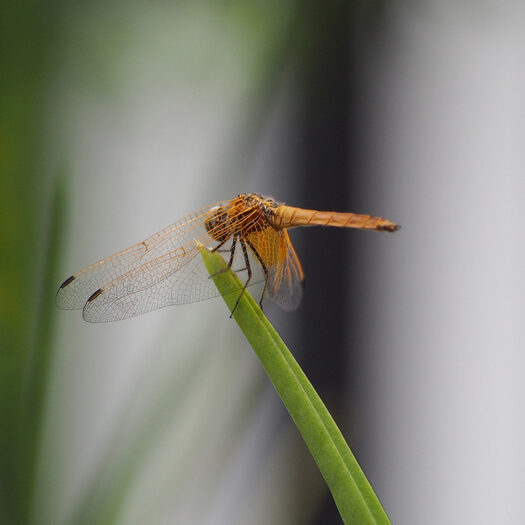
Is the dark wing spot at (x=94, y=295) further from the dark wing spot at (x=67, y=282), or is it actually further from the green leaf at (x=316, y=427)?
the green leaf at (x=316, y=427)

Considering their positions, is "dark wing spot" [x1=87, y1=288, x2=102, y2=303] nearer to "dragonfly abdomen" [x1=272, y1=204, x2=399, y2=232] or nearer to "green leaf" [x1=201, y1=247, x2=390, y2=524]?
"dragonfly abdomen" [x1=272, y1=204, x2=399, y2=232]

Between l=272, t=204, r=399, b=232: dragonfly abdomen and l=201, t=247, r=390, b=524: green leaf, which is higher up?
l=272, t=204, r=399, b=232: dragonfly abdomen

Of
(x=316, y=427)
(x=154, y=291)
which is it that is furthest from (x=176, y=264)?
(x=316, y=427)

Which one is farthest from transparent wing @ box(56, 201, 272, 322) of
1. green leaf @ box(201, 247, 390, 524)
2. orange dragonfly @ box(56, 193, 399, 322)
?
green leaf @ box(201, 247, 390, 524)

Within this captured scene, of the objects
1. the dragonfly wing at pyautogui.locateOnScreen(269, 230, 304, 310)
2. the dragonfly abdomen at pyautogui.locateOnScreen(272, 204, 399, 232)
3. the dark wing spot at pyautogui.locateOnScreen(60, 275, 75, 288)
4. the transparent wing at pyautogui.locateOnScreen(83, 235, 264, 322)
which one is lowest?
the dragonfly wing at pyautogui.locateOnScreen(269, 230, 304, 310)

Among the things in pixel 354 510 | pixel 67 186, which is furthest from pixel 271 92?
pixel 354 510

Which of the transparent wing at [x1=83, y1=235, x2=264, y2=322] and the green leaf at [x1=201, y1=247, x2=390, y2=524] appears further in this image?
the transparent wing at [x1=83, y1=235, x2=264, y2=322]
